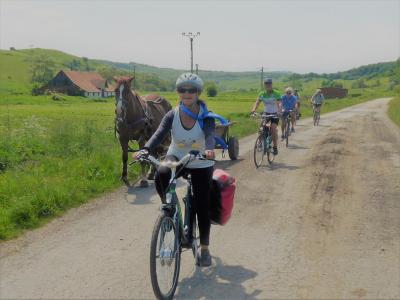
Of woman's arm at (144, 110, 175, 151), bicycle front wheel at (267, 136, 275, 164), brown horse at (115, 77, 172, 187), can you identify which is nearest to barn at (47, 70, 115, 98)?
bicycle front wheel at (267, 136, 275, 164)

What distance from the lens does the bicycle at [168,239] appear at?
4.01 metres

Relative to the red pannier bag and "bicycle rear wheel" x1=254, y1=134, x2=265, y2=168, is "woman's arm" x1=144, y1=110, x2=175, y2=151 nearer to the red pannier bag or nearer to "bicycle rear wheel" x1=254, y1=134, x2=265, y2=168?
the red pannier bag

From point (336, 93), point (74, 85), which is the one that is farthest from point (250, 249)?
point (336, 93)

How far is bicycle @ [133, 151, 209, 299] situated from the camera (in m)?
4.01

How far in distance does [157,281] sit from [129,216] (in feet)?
10.5

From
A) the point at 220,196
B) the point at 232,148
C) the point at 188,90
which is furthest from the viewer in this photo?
the point at 232,148

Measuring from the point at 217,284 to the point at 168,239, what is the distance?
0.85 meters

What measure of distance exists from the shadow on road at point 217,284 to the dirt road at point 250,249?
1 centimetres

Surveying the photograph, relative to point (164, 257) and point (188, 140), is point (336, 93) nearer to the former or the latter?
point (188, 140)

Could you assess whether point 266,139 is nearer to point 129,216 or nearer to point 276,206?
point 276,206

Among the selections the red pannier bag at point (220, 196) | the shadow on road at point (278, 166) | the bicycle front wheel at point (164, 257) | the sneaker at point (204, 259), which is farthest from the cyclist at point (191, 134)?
the shadow on road at point (278, 166)

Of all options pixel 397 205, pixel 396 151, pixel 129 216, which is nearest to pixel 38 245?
pixel 129 216

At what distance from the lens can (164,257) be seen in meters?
4.18

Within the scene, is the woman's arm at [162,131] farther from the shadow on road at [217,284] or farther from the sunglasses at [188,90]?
the shadow on road at [217,284]
